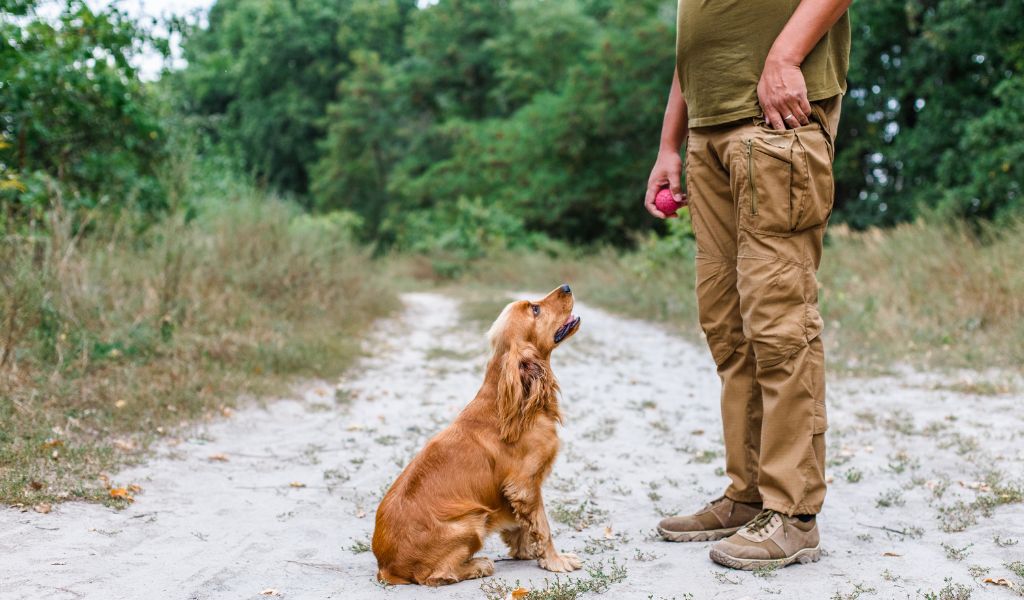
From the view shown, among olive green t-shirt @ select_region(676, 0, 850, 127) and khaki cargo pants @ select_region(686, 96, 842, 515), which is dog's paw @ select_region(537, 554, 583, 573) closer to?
khaki cargo pants @ select_region(686, 96, 842, 515)

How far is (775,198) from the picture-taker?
2.92m

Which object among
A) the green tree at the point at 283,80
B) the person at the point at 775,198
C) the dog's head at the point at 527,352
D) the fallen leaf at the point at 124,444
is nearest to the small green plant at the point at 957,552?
the person at the point at 775,198

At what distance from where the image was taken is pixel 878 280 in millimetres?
10156

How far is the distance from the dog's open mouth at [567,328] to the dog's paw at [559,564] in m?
0.87

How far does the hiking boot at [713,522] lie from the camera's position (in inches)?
134

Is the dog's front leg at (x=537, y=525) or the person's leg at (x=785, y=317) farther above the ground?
the person's leg at (x=785, y=317)

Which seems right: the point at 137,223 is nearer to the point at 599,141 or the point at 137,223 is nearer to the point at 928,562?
the point at 928,562

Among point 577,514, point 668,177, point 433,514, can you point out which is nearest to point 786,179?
point 668,177

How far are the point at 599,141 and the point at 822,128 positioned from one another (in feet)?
85.4

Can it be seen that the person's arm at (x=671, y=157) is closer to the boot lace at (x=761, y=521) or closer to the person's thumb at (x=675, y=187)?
the person's thumb at (x=675, y=187)

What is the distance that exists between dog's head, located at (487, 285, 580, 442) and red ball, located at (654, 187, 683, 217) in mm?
535

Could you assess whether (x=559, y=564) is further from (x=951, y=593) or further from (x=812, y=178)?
(x=812, y=178)

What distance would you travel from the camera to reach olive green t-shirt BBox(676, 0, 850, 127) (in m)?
2.99

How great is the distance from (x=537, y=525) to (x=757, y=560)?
2.65ft
